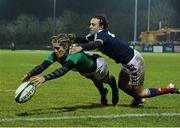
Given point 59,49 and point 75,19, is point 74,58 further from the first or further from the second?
point 75,19

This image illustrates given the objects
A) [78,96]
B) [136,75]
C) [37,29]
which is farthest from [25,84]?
[37,29]

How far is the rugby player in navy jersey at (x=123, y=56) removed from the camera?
10.6 metres

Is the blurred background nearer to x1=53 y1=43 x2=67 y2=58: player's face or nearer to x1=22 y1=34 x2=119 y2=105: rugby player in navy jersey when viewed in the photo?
x1=22 y1=34 x2=119 y2=105: rugby player in navy jersey

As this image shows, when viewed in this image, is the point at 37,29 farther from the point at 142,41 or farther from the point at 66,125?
the point at 66,125

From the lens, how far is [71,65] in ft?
33.2

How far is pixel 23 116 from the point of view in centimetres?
945

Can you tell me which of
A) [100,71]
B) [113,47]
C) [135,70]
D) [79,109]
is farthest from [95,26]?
[79,109]

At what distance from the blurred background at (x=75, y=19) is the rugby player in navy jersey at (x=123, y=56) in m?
85.5

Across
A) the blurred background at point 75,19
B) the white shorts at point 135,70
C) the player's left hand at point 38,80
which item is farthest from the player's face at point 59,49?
the blurred background at point 75,19

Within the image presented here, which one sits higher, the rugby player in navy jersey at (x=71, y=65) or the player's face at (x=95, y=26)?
the player's face at (x=95, y=26)

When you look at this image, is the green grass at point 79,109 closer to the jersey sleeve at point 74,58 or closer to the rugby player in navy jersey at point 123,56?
the rugby player in navy jersey at point 123,56

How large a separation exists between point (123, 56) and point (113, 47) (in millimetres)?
318

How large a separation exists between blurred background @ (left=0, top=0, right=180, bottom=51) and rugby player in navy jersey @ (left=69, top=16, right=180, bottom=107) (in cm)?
8551

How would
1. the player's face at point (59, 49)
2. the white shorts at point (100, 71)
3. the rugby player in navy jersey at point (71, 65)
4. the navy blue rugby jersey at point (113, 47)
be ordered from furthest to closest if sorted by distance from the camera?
the white shorts at point (100, 71) < the navy blue rugby jersey at point (113, 47) < the player's face at point (59, 49) < the rugby player in navy jersey at point (71, 65)
